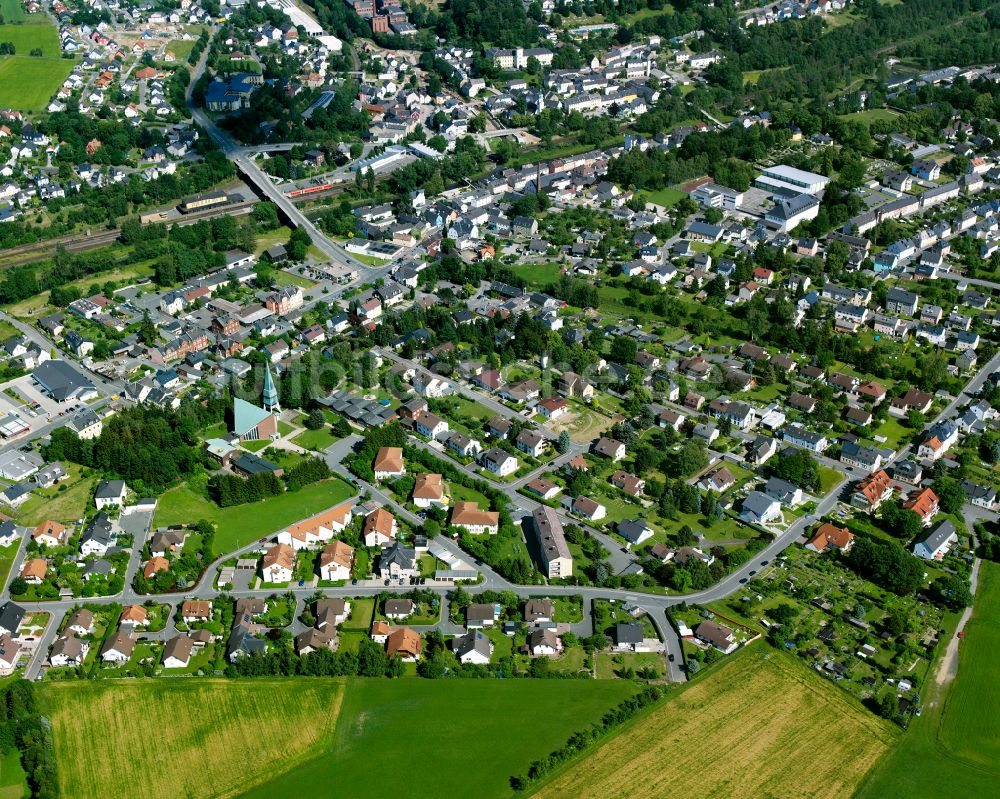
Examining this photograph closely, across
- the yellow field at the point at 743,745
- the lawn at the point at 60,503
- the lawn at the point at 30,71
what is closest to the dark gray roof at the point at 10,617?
the lawn at the point at 60,503

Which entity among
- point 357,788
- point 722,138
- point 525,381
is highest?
point 722,138

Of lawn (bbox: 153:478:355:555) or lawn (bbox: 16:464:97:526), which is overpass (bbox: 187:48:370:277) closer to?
lawn (bbox: 153:478:355:555)

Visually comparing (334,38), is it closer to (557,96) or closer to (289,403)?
(557,96)

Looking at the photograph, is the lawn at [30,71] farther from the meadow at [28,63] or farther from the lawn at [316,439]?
the lawn at [316,439]

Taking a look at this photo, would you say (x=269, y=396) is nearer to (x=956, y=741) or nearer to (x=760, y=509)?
(x=760, y=509)

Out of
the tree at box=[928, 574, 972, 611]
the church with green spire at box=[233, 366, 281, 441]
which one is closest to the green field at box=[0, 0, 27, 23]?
the church with green spire at box=[233, 366, 281, 441]

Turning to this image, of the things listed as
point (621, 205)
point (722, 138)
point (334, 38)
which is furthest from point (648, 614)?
point (334, 38)

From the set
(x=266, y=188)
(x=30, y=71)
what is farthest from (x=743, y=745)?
(x=30, y=71)
